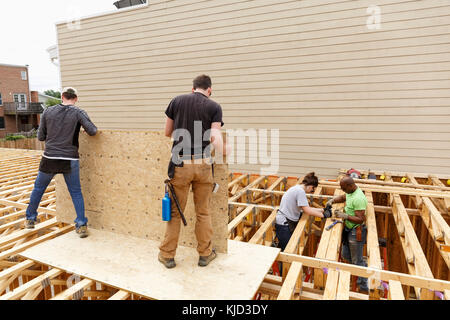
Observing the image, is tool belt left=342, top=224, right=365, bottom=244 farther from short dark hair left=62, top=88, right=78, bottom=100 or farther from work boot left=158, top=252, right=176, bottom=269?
short dark hair left=62, top=88, right=78, bottom=100

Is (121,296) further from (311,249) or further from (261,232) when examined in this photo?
(311,249)

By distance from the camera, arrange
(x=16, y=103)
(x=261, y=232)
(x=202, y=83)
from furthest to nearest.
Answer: (x=16, y=103) < (x=261, y=232) < (x=202, y=83)

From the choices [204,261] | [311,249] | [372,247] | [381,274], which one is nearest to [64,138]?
[204,261]

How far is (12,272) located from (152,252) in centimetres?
132

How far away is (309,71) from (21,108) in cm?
3010

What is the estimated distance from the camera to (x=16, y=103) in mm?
27500

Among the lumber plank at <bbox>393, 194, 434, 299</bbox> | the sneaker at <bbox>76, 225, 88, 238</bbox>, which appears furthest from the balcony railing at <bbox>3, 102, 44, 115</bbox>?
the lumber plank at <bbox>393, 194, 434, 299</bbox>

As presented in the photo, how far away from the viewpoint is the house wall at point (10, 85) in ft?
91.2

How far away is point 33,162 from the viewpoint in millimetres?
8766

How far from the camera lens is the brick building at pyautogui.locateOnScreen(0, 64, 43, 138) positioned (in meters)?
27.6

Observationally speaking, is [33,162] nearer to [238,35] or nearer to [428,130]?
[238,35]

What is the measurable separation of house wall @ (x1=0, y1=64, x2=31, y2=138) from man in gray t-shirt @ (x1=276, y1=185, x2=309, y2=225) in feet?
103

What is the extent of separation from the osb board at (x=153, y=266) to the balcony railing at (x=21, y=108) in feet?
98.8

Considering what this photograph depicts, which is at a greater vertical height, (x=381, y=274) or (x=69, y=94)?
(x=69, y=94)
